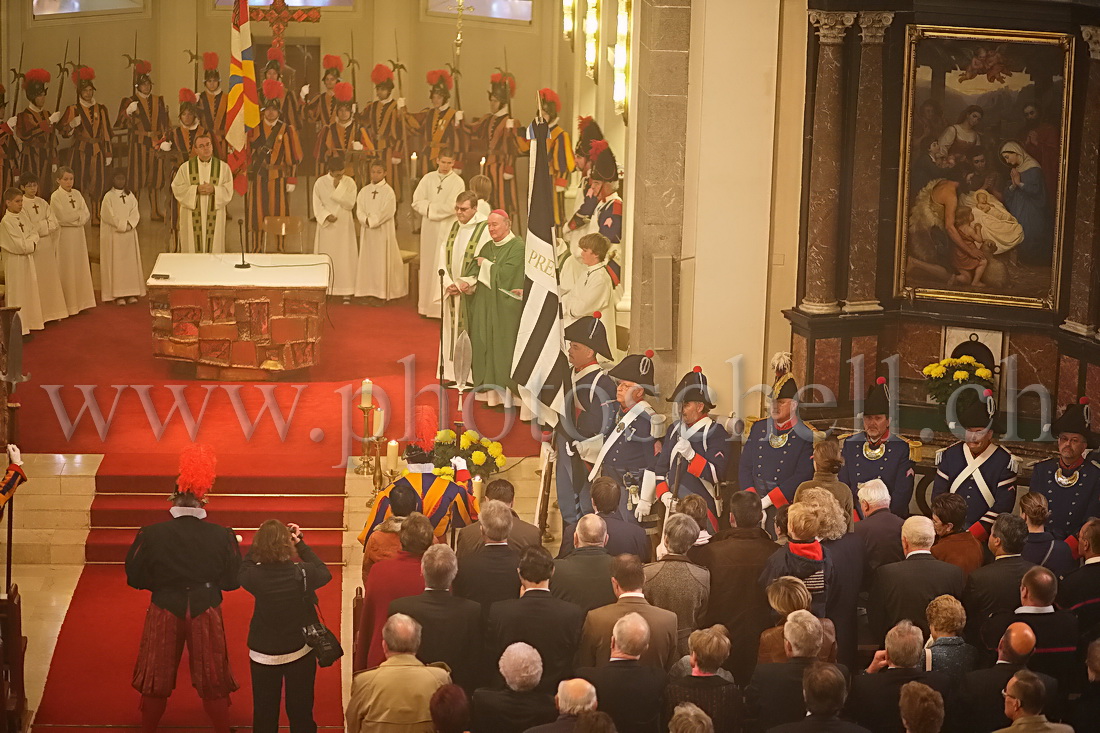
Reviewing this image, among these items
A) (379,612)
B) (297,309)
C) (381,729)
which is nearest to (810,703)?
(381,729)

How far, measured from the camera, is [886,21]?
476 inches

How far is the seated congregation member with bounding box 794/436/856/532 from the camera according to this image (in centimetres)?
961

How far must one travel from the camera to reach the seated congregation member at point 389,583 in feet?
27.2

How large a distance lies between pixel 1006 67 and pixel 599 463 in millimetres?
4355

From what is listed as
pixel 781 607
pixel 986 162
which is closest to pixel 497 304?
pixel 986 162

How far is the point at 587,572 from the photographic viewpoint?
27.3ft

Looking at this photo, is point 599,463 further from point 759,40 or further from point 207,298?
point 207,298

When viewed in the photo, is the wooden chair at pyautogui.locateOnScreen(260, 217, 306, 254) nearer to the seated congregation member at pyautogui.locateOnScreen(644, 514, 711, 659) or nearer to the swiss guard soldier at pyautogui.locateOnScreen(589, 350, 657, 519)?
the swiss guard soldier at pyautogui.locateOnScreen(589, 350, 657, 519)

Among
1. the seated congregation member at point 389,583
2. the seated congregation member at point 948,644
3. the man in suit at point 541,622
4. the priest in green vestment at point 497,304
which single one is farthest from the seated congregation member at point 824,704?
the priest in green vestment at point 497,304

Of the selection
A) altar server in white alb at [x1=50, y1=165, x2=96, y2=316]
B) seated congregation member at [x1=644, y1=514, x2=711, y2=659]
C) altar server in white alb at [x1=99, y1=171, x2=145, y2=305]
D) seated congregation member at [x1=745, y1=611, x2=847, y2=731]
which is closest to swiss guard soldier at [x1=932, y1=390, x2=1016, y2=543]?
seated congregation member at [x1=644, y1=514, x2=711, y2=659]

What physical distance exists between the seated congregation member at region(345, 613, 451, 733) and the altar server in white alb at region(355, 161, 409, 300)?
10872mm

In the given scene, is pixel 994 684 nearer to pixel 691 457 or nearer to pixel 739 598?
pixel 739 598

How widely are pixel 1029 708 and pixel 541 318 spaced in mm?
6084

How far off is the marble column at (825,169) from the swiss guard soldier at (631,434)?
2153mm
